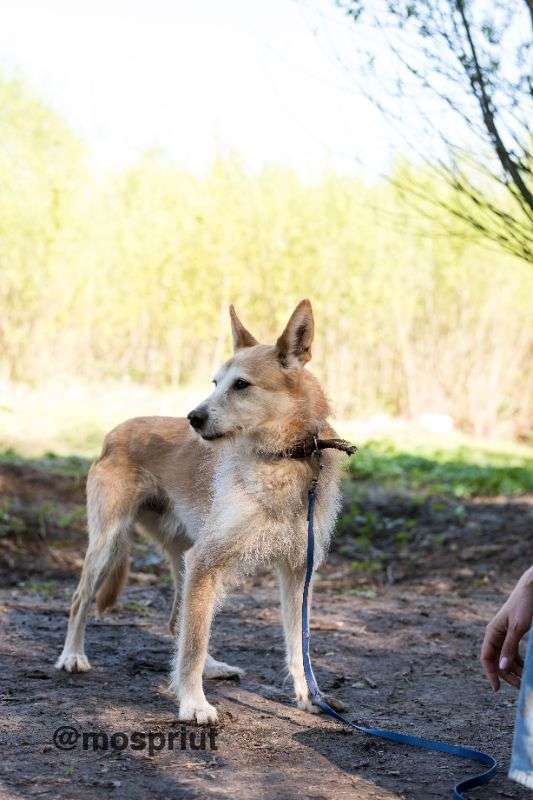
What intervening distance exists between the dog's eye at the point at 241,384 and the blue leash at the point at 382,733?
541 millimetres

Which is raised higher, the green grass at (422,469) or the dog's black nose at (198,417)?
the dog's black nose at (198,417)

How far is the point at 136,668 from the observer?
494 centimetres

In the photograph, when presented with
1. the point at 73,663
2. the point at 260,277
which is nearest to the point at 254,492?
the point at 73,663

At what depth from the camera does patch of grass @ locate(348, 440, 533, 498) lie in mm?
12297

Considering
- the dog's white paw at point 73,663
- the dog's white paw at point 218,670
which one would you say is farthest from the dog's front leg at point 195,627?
the dog's white paw at point 73,663

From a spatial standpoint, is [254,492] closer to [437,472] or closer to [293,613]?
[293,613]

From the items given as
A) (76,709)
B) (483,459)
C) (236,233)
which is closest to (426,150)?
(76,709)

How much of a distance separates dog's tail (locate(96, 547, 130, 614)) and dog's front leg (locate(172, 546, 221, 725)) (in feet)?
2.96

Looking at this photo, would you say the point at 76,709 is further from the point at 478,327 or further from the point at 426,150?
the point at 478,327

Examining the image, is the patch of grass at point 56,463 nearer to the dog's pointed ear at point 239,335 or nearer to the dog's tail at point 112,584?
the dog's tail at point 112,584

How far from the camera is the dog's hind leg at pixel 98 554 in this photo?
4.89 meters

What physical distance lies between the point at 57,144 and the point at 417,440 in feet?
36.4

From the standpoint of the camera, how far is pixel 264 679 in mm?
4914

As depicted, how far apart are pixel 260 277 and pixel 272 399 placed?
19.5 m
